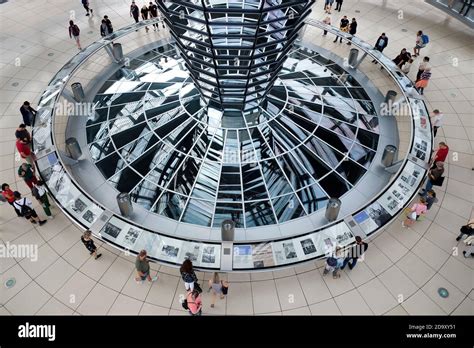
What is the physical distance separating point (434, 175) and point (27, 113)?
15.2 meters

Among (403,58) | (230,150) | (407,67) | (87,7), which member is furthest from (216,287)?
(87,7)

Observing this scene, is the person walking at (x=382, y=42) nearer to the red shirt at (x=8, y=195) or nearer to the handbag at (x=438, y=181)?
the handbag at (x=438, y=181)

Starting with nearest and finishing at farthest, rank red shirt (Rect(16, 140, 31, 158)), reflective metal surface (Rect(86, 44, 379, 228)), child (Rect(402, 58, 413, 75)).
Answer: reflective metal surface (Rect(86, 44, 379, 228)) < red shirt (Rect(16, 140, 31, 158)) < child (Rect(402, 58, 413, 75))

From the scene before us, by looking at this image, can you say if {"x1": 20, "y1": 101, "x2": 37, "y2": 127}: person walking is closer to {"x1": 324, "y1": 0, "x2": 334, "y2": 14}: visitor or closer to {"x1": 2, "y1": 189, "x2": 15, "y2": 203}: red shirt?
{"x1": 2, "y1": 189, "x2": 15, "y2": 203}: red shirt

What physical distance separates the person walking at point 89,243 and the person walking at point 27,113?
653 centimetres

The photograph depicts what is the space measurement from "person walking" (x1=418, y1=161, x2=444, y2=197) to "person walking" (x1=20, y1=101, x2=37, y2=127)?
14624mm

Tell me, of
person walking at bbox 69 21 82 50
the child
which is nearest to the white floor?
the child

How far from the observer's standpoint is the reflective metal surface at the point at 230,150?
11961mm

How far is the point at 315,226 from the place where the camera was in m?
11.4

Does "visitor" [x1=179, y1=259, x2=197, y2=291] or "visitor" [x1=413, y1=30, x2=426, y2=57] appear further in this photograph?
"visitor" [x1=413, y1=30, x2=426, y2=57]

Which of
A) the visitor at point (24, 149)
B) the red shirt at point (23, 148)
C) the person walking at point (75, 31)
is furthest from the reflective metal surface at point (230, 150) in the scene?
the person walking at point (75, 31)

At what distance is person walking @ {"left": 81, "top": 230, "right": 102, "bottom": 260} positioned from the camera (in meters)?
9.88
